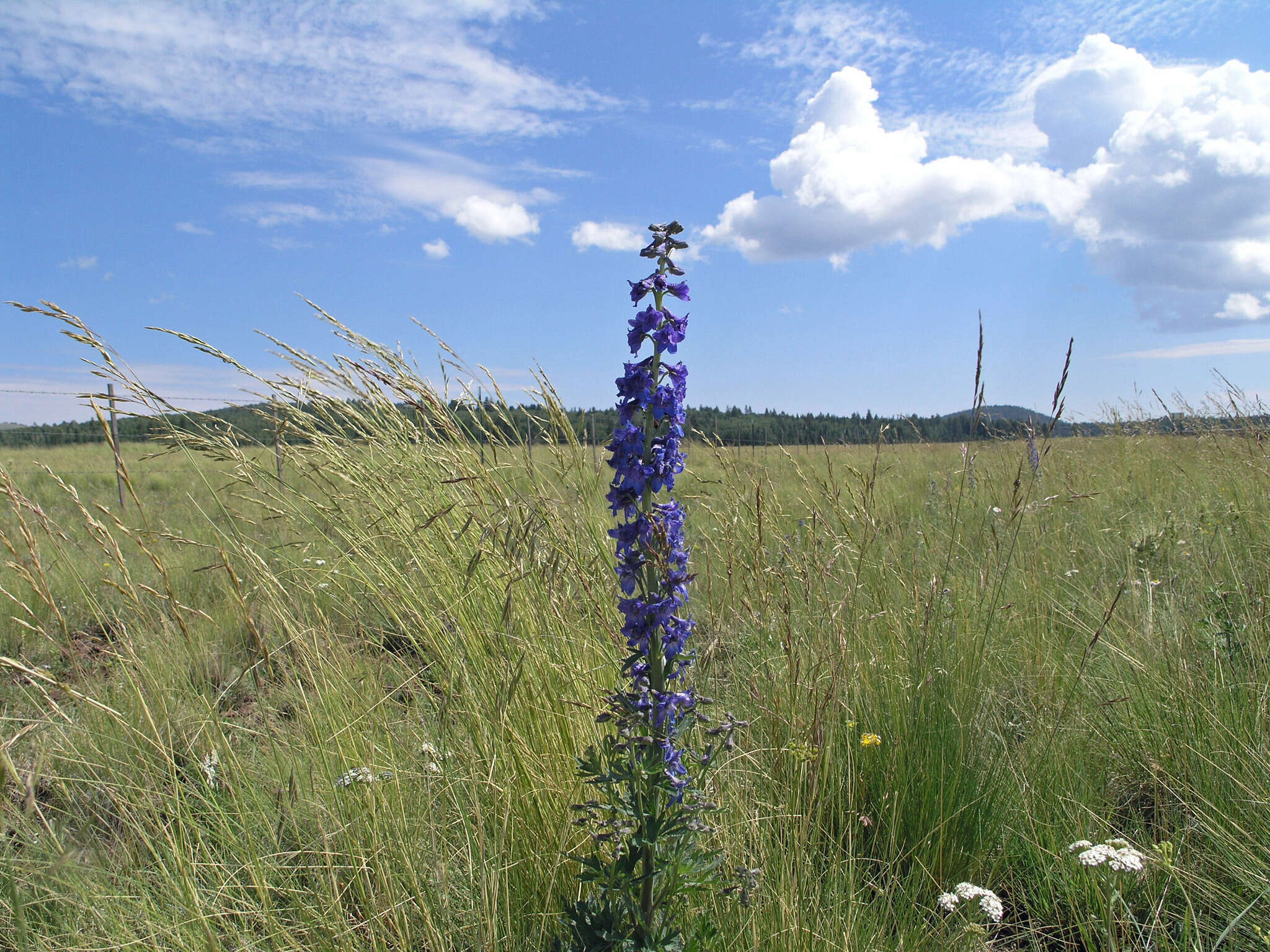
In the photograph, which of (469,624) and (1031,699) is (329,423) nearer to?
(469,624)

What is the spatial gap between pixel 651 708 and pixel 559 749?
0.66 m

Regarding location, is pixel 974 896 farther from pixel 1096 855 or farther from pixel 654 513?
pixel 654 513

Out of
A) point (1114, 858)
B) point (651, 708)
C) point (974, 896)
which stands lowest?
point (974, 896)

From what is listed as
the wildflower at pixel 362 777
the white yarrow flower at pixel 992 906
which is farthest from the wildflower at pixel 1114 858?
the wildflower at pixel 362 777

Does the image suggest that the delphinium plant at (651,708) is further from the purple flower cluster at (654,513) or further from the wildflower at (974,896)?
the wildflower at (974,896)

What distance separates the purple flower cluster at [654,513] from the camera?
57.6 inches

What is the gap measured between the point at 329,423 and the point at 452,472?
2.30ft

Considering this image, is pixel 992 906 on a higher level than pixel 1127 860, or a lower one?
lower

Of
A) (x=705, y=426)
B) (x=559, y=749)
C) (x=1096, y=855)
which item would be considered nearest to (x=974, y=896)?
(x=1096, y=855)

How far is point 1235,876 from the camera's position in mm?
1756

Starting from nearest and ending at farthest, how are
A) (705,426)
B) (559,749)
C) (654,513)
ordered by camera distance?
(654,513), (559,749), (705,426)

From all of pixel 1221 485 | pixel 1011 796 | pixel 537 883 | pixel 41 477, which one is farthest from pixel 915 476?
pixel 41 477

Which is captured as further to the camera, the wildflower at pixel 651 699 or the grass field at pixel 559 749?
the grass field at pixel 559 749

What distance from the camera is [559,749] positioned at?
6.68 feet
